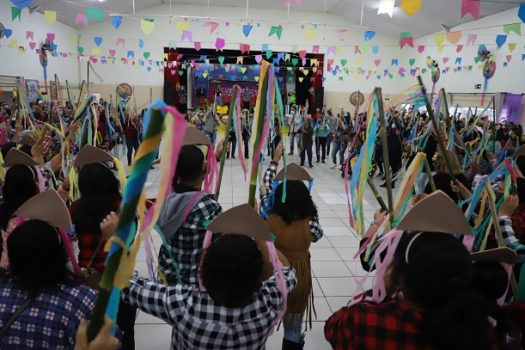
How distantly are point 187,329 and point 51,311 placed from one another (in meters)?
0.38

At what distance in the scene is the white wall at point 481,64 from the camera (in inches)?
377

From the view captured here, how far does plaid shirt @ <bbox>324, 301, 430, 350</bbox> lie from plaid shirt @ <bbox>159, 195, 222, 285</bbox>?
0.77 meters

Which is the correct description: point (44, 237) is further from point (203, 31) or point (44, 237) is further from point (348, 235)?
point (203, 31)

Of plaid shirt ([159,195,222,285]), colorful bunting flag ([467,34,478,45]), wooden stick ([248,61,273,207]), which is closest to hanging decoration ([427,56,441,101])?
colorful bunting flag ([467,34,478,45])

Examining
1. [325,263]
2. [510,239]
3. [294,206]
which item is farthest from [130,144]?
[510,239]

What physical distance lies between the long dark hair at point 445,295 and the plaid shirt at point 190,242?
2.77 ft

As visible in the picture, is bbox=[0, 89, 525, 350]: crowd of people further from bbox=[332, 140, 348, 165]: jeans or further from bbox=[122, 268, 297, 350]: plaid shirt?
bbox=[332, 140, 348, 165]: jeans

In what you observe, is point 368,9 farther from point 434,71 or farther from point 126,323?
point 126,323

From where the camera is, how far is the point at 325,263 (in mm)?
3695

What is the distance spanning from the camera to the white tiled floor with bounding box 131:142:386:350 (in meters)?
2.52

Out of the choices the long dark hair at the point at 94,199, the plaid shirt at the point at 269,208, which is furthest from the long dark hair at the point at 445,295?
the long dark hair at the point at 94,199

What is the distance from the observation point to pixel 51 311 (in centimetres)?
111

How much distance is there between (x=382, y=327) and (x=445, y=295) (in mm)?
169

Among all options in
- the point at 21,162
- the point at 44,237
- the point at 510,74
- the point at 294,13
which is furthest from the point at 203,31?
the point at 44,237
